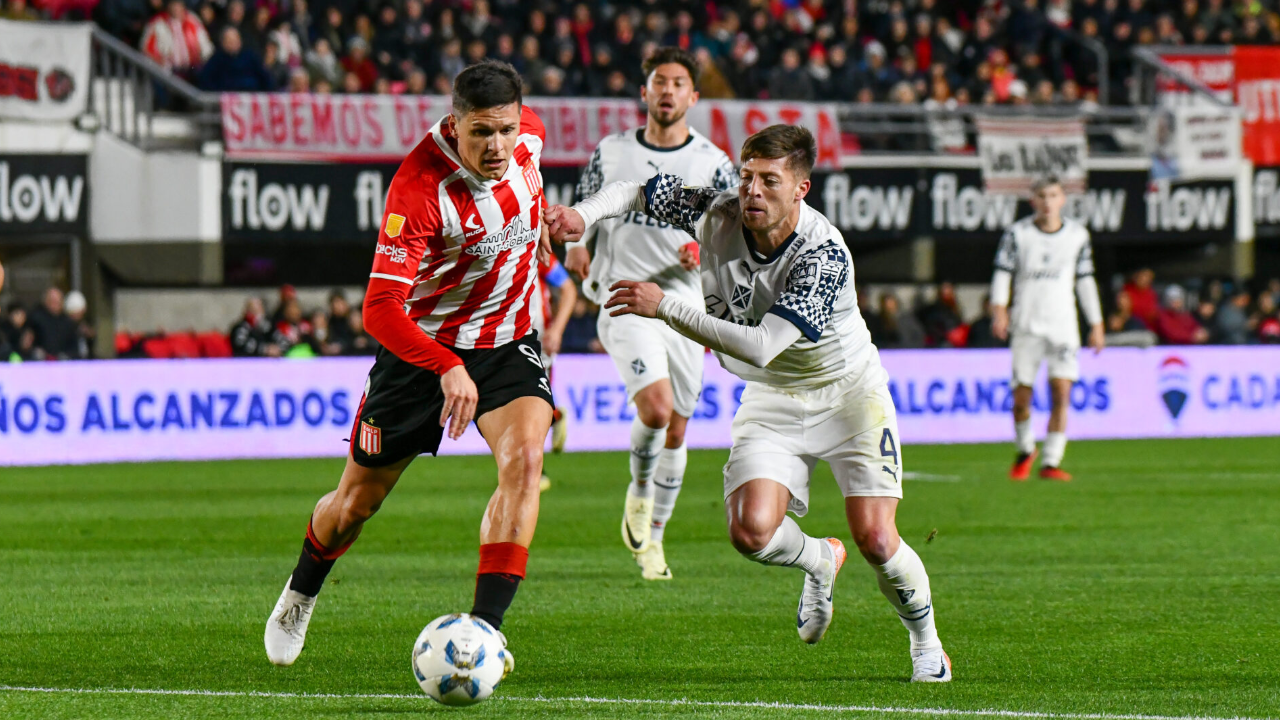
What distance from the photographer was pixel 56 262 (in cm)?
2189

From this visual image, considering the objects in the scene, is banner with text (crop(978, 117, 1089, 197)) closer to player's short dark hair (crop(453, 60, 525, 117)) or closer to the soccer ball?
player's short dark hair (crop(453, 60, 525, 117))

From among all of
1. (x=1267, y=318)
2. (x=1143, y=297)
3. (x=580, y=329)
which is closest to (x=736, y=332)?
(x=580, y=329)

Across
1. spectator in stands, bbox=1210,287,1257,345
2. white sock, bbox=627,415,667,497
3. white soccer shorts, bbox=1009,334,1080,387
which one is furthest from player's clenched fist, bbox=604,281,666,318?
spectator in stands, bbox=1210,287,1257,345

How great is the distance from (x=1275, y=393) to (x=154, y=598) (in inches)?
601

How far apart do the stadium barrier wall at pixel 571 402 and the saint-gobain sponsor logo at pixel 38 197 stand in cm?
445

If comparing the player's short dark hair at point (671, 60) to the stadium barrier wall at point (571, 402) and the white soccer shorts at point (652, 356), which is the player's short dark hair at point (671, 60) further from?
the stadium barrier wall at point (571, 402)

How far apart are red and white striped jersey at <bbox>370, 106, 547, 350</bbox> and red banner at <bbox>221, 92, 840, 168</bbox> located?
48.6ft

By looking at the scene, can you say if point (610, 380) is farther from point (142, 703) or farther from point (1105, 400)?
point (142, 703)

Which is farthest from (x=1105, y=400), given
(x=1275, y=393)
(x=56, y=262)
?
(x=56, y=262)

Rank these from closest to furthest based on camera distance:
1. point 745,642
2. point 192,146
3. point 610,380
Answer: point 745,642 < point 610,380 < point 192,146

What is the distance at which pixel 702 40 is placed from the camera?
24.5m

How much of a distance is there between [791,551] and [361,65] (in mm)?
17134

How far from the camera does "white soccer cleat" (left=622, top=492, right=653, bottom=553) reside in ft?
28.5

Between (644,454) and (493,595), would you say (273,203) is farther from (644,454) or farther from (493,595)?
(493,595)
